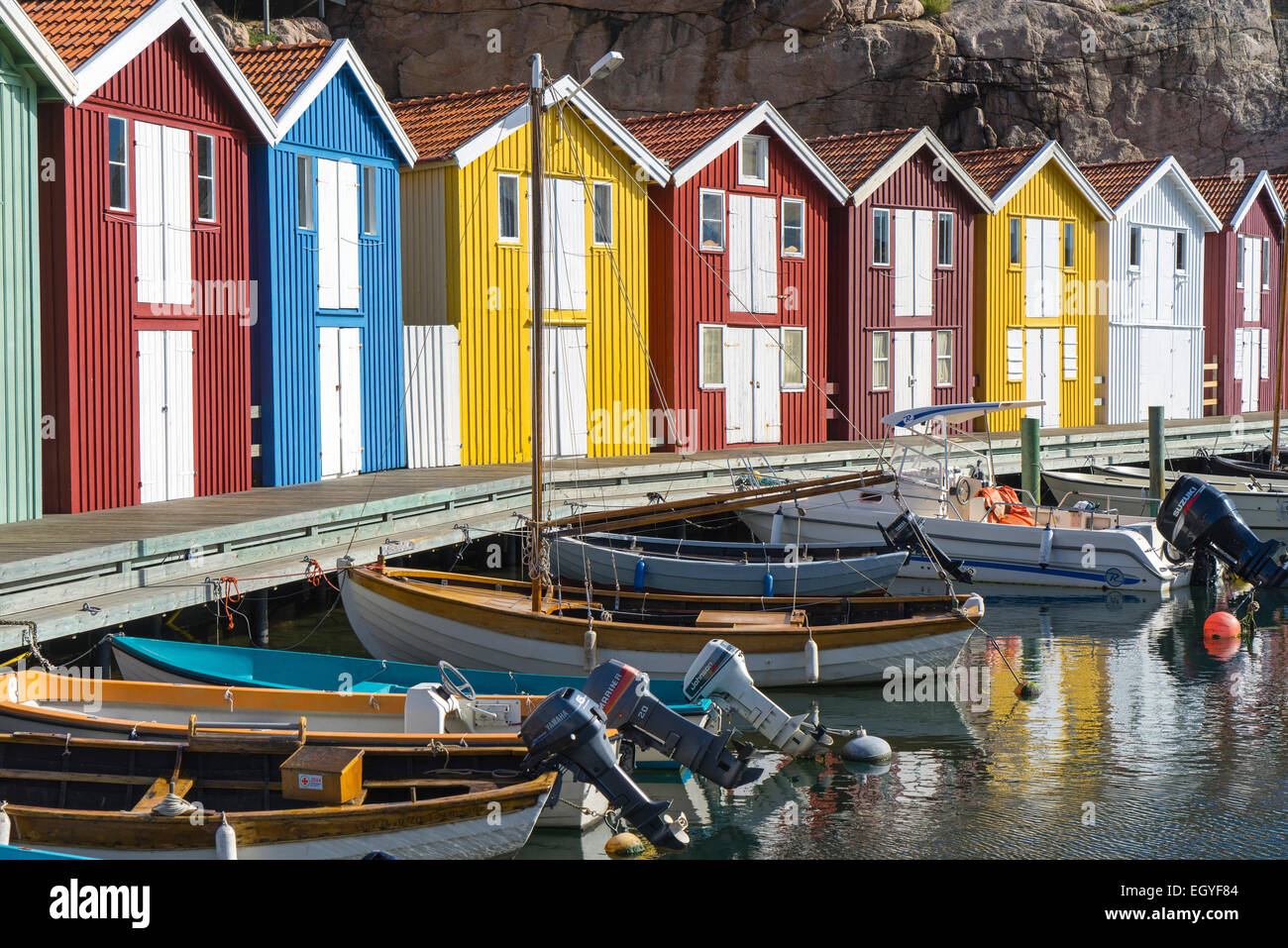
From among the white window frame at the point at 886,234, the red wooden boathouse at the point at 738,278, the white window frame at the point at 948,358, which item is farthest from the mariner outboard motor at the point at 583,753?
the white window frame at the point at 948,358

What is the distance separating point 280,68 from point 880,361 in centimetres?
1662

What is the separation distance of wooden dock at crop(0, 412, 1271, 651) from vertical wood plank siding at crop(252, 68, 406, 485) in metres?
0.88

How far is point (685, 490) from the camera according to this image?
28.2 metres

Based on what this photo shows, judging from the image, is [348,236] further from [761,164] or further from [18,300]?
[761,164]

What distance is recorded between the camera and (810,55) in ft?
173

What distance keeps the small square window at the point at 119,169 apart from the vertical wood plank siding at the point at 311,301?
302 centimetres

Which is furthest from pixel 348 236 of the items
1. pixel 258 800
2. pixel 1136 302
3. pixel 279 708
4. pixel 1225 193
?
pixel 1225 193

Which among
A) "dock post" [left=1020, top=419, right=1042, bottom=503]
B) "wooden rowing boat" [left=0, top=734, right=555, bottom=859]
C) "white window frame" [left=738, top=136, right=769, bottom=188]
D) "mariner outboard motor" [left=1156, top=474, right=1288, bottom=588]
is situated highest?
"white window frame" [left=738, top=136, right=769, bottom=188]

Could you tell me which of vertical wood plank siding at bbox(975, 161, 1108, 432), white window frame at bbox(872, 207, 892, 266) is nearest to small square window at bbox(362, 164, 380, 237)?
white window frame at bbox(872, 207, 892, 266)

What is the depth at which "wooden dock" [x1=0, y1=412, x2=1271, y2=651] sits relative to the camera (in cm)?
1658

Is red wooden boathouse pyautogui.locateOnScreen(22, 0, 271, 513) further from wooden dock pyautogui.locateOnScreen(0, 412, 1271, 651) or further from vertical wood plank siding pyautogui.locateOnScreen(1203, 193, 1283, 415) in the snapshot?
vertical wood plank siding pyautogui.locateOnScreen(1203, 193, 1283, 415)
